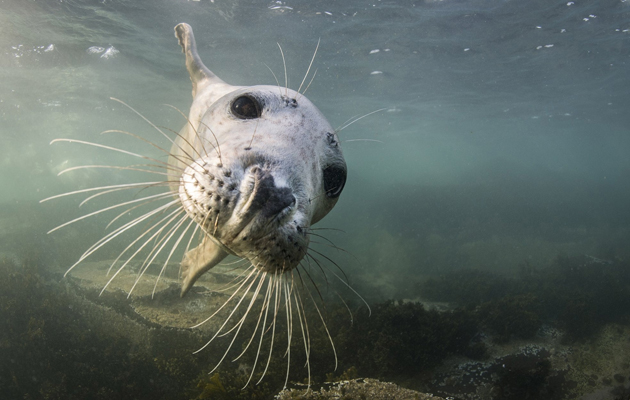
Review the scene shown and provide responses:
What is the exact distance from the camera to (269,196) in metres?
1.53

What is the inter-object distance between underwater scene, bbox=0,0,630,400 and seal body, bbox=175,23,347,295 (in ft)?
0.04

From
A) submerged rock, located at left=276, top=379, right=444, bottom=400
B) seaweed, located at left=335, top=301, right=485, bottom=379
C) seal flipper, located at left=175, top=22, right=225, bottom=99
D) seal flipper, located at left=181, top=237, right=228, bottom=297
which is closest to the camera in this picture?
submerged rock, located at left=276, top=379, right=444, bottom=400

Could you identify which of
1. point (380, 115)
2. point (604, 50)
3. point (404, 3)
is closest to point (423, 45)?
point (404, 3)

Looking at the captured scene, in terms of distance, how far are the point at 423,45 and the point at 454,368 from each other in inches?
475

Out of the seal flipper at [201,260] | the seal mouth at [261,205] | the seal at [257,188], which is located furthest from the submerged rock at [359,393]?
the seal mouth at [261,205]

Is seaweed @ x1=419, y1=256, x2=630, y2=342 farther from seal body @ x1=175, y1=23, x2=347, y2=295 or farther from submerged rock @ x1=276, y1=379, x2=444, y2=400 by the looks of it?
seal body @ x1=175, y1=23, x2=347, y2=295

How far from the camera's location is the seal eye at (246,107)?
243cm

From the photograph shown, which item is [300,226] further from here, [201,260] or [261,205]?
[201,260]

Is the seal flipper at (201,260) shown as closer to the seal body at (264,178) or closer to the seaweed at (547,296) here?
the seal body at (264,178)

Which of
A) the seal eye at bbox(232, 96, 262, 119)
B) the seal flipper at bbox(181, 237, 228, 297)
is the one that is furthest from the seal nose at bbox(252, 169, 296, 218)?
the seal flipper at bbox(181, 237, 228, 297)

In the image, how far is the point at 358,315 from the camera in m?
6.26

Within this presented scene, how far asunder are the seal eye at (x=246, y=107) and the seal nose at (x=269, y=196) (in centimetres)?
95

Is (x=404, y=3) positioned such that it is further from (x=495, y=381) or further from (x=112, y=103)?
(x=112, y=103)

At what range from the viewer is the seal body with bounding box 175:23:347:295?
5.06ft
